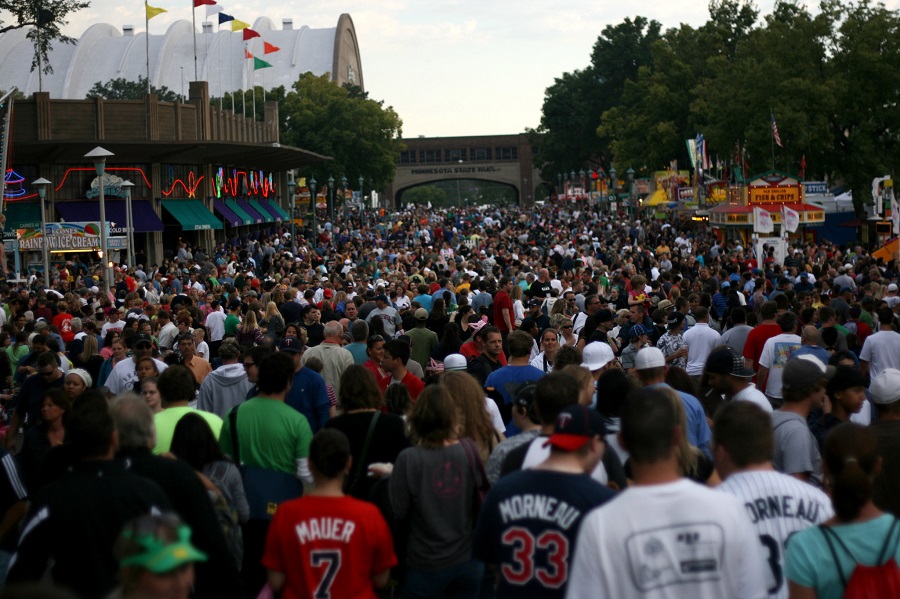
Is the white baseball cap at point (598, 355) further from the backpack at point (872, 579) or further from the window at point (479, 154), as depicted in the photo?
the window at point (479, 154)

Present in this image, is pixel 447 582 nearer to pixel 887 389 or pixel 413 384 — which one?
pixel 887 389

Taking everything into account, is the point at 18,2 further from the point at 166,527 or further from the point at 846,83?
the point at 166,527

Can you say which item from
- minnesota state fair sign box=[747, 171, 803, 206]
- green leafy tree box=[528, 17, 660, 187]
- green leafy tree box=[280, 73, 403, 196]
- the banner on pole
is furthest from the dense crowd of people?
green leafy tree box=[528, 17, 660, 187]

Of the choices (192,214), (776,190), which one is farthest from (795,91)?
(192,214)

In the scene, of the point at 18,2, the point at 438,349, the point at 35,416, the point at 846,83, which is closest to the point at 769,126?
the point at 846,83

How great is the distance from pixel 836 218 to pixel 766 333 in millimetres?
41235

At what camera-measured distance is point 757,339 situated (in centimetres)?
1235

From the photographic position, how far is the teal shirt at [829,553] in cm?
448

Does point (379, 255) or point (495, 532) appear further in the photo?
point (379, 255)

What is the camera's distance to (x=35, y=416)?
984 cm

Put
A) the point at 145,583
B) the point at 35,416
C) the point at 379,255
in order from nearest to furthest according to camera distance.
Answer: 1. the point at 145,583
2. the point at 35,416
3. the point at 379,255

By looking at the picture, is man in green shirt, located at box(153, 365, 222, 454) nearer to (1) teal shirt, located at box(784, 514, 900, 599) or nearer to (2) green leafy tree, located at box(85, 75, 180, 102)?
(1) teal shirt, located at box(784, 514, 900, 599)

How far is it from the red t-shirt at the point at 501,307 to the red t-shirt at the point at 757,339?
474 cm

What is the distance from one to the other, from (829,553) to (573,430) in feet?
3.49
